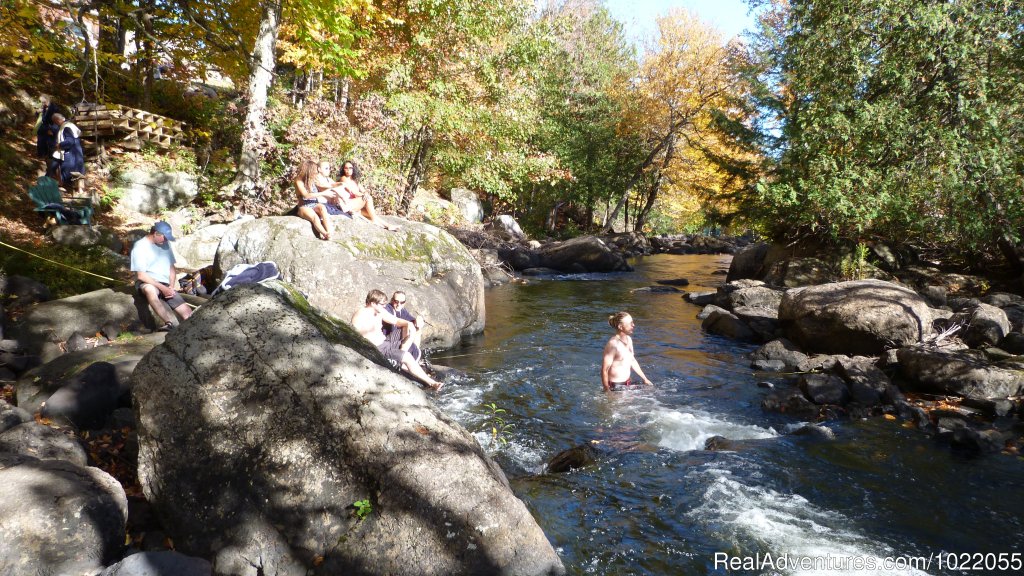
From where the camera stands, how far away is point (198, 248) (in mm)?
11672

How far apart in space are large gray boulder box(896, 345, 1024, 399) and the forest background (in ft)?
21.9

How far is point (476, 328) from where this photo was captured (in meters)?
11.8

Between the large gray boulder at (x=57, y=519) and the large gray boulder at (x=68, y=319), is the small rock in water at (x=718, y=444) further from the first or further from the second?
the large gray boulder at (x=68, y=319)

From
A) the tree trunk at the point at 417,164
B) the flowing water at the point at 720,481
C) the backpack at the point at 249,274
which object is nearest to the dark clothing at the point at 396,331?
the flowing water at the point at 720,481

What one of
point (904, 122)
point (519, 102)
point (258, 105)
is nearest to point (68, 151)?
point (258, 105)

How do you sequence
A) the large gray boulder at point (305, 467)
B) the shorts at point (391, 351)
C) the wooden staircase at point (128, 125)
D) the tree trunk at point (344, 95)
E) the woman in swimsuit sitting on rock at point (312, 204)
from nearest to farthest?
the large gray boulder at point (305, 467) < the shorts at point (391, 351) < the woman in swimsuit sitting on rock at point (312, 204) < the wooden staircase at point (128, 125) < the tree trunk at point (344, 95)

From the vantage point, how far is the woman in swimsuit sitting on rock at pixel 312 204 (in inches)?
378

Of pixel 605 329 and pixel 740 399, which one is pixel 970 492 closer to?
pixel 740 399

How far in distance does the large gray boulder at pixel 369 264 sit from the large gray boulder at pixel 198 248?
1949mm

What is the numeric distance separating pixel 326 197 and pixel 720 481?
7.86 metres

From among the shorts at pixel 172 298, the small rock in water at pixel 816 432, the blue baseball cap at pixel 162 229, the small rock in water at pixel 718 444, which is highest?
the blue baseball cap at pixel 162 229

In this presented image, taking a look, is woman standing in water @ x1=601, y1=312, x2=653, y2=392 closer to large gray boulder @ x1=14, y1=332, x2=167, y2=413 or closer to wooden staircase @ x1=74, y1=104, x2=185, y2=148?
large gray boulder @ x1=14, y1=332, x2=167, y2=413

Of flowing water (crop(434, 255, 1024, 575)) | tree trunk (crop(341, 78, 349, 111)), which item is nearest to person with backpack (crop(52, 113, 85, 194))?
tree trunk (crop(341, 78, 349, 111))

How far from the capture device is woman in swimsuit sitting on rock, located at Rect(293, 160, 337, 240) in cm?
960
